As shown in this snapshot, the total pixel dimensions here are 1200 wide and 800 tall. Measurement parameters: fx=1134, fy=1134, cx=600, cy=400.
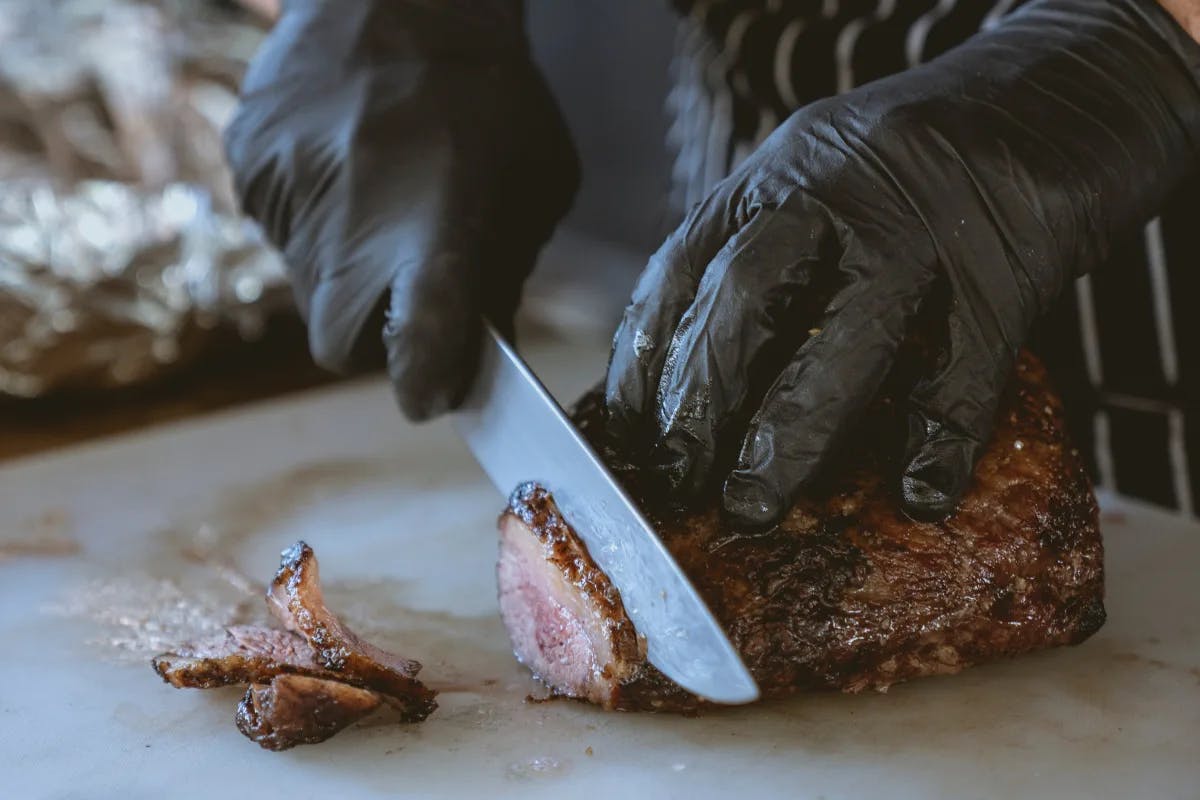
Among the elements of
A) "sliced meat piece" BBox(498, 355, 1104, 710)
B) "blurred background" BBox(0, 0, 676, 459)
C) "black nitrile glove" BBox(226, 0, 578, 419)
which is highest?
"black nitrile glove" BBox(226, 0, 578, 419)

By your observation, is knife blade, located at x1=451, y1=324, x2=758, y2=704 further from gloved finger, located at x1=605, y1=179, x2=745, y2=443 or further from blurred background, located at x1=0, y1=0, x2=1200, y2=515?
blurred background, located at x1=0, y1=0, x2=1200, y2=515

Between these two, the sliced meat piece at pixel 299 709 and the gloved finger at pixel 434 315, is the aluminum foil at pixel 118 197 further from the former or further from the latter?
the sliced meat piece at pixel 299 709

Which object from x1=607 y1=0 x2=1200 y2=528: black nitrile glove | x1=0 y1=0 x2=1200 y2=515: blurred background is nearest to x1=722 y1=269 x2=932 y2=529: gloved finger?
x1=607 y1=0 x2=1200 y2=528: black nitrile glove

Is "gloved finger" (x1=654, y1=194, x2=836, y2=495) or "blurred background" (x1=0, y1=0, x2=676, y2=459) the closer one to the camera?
"gloved finger" (x1=654, y1=194, x2=836, y2=495)

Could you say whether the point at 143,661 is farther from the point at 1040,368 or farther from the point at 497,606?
the point at 1040,368

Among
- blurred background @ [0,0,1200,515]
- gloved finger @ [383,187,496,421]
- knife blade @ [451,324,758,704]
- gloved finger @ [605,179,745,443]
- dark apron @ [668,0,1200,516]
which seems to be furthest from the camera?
blurred background @ [0,0,1200,515]

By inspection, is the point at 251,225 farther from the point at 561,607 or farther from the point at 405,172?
the point at 561,607

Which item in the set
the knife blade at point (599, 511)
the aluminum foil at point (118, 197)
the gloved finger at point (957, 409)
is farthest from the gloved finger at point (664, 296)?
the aluminum foil at point (118, 197)
